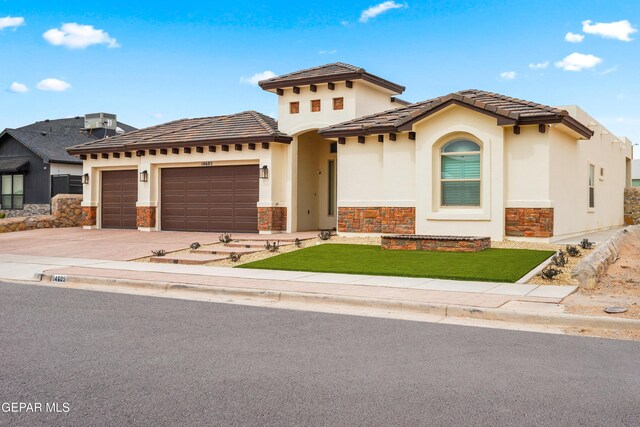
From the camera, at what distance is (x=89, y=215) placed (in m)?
27.8

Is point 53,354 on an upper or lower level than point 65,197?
lower

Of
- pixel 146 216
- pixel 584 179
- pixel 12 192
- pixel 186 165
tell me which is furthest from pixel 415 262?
pixel 12 192

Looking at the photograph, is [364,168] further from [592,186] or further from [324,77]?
[592,186]

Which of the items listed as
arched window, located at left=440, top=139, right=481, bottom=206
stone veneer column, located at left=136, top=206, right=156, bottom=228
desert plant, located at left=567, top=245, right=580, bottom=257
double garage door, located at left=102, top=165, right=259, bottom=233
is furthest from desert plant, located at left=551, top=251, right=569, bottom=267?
stone veneer column, located at left=136, top=206, right=156, bottom=228

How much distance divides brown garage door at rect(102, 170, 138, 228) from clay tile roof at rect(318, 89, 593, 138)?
10198 millimetres

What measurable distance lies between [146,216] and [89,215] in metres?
3.58

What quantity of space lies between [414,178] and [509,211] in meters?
3.08

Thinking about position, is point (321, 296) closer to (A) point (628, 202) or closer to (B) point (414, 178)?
(B) point (414, 178)

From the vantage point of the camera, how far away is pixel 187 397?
531 centimetres

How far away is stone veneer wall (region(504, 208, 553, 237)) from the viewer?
18.0 m

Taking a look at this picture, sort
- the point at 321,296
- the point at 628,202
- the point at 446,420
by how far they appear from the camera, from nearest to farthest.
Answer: the point at 446,420 → the point at 321,296 → the point at 628,202

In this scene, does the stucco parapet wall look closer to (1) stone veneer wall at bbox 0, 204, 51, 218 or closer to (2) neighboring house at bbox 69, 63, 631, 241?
(2) neighboring house at bbox 69, 63, 631, 241

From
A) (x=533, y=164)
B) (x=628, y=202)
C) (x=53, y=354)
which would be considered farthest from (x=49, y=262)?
(x=628, y=202)

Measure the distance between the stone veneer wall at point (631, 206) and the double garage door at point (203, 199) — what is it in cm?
1978
